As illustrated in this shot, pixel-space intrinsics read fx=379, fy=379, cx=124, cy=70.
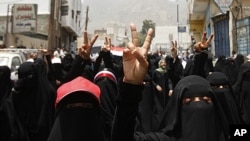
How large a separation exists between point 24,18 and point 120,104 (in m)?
20.1

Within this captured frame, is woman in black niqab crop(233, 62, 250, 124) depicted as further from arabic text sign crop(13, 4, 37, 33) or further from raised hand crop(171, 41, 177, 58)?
arabic text sign crop(13, 4, 37, 33)

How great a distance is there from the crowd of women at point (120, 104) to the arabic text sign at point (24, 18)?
15.7 m

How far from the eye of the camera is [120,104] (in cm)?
199

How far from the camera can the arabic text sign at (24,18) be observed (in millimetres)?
20859

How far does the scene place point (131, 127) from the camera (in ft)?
6.70

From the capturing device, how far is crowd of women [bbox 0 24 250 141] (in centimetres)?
201

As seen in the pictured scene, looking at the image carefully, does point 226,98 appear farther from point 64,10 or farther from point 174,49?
point 64,10

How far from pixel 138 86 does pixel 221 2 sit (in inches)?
477

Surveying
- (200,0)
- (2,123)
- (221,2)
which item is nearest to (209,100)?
(2,123)

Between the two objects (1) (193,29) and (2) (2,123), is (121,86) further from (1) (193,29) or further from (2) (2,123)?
(1) (193,29)

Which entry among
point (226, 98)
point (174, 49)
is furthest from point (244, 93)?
point (174, 49)

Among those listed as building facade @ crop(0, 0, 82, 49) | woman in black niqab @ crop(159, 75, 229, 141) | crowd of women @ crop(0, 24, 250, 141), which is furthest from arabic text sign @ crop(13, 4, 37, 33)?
woman in black niqab @ crop(159, 75, 229, 141)

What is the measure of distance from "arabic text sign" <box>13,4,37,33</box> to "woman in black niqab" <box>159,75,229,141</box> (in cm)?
1922

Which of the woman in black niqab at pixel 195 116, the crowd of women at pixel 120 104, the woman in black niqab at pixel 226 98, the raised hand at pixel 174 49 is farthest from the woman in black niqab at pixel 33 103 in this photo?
the raised hand at pixel 174 49
